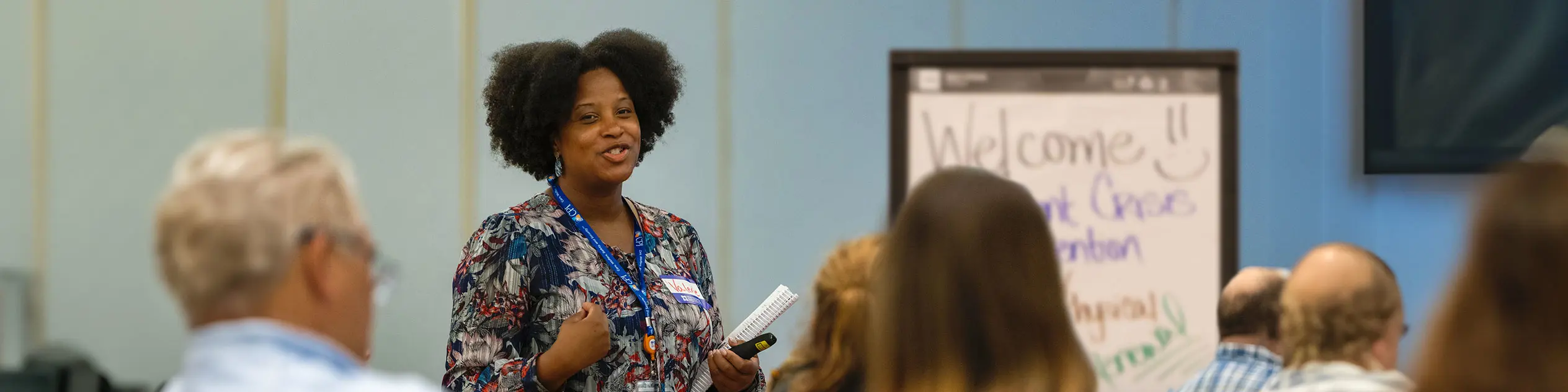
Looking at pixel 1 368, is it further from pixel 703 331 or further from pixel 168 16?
pixel 703 331

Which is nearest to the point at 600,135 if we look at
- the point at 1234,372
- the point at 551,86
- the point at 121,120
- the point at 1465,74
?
the point at 551,86

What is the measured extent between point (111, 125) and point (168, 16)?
0.96 ft

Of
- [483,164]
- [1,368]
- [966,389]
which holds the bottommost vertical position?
[1,368]

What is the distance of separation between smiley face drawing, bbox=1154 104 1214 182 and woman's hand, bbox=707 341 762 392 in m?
0.72

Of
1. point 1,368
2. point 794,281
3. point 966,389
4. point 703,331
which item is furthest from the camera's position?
point 794,281

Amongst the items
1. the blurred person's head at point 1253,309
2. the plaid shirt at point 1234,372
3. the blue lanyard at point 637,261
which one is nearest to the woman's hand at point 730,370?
the blue lanyard at point 637,261

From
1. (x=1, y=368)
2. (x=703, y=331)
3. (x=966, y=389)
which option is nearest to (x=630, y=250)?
(x=703, y=331)

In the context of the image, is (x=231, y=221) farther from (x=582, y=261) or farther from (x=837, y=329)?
(x=582, y=261)

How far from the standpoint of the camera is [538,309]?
2.01 meters

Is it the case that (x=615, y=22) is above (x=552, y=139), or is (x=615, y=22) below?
above

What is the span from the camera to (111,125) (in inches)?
120

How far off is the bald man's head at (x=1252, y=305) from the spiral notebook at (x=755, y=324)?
2.44 ft

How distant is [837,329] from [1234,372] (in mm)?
669

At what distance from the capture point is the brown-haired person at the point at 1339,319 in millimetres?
1797
